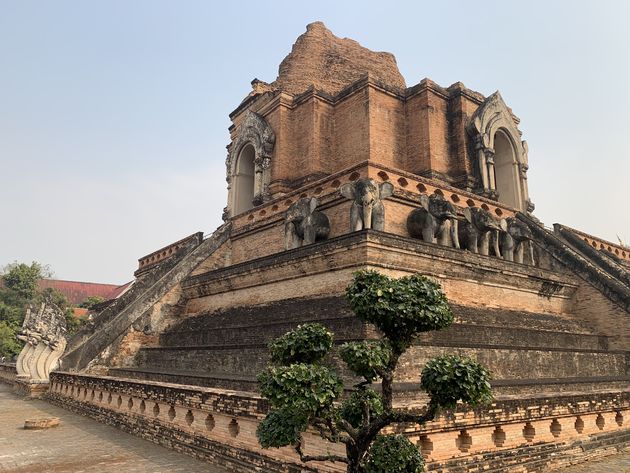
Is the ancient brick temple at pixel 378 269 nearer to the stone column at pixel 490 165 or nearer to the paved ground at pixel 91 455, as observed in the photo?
the stone column at pixel 490 165

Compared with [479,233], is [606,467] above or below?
below

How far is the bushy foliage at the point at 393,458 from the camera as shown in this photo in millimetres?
3559

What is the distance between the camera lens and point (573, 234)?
15.3 metres

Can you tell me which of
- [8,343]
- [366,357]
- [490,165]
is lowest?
[366,357]

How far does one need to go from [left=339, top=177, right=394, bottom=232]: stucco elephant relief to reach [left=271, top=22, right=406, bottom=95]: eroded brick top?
861 centimetres

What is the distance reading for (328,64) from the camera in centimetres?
1983

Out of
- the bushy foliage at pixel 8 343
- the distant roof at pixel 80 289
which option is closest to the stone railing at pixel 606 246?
the bushy foliage at pixel 8 343

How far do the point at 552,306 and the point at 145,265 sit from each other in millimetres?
16019

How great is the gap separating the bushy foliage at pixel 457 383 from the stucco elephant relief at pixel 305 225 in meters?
8.38

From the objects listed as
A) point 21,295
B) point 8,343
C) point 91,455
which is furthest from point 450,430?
point 21,295

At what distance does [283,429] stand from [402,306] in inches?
49.4

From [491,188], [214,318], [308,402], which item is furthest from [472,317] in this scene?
[491,188]

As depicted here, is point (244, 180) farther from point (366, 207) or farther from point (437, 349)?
point (437, 349)

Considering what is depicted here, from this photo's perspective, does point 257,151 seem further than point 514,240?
Yes
